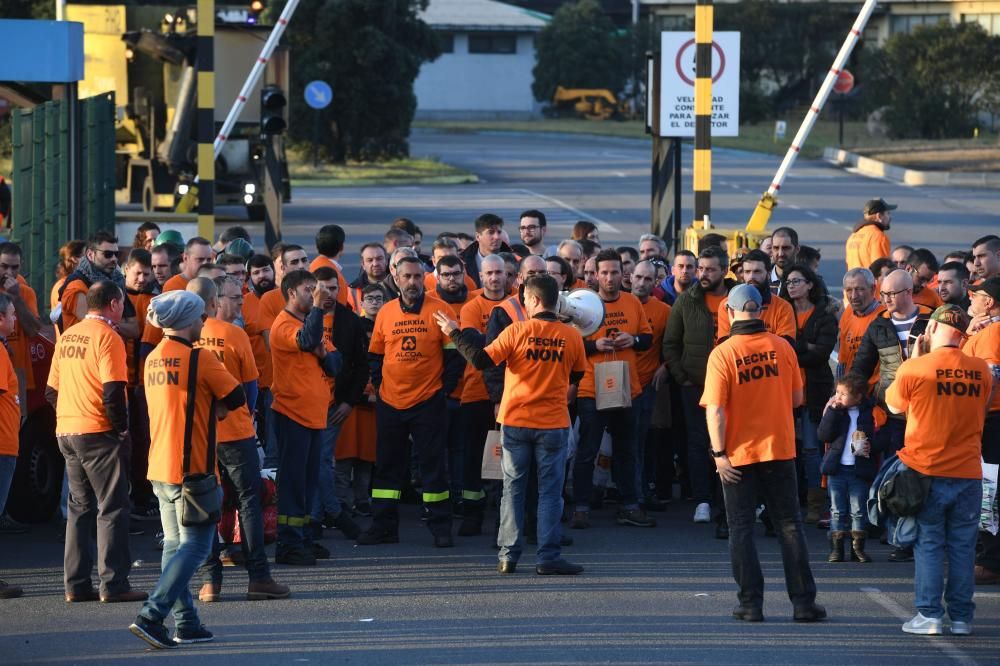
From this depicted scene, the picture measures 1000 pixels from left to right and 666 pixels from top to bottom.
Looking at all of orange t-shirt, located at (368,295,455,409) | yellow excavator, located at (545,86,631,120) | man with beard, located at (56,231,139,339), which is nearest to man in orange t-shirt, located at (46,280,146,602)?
man with beard, located at (56,231,139,339)

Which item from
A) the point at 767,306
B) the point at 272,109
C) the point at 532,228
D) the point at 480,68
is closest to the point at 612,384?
the point at 767,306

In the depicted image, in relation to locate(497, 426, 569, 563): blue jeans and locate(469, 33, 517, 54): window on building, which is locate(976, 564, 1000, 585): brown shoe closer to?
locate(497, 426, 569, 563): blue jeans

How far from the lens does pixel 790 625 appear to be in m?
8.79

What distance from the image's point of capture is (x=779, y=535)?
29.1 ft

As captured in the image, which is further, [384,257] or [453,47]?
[453,47]

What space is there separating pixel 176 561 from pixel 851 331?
5.18m

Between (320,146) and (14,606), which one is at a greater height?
(320,146)

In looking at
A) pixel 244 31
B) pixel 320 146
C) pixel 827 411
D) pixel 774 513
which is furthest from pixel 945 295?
pixel 320 146

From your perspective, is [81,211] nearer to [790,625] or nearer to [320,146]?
[790,625]

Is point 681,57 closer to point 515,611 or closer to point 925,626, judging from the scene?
point 515,611

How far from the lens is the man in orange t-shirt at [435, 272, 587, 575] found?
987 cm

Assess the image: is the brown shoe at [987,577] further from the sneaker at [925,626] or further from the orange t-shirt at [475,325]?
the orange t-shirt at [475,325]

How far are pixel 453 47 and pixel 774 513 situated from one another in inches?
2892

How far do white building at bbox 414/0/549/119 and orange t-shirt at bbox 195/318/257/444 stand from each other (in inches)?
2831
